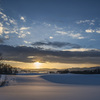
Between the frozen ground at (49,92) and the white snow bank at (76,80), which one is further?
the white snow bank at (76,80)

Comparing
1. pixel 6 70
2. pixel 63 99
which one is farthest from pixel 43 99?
pixel 6 70

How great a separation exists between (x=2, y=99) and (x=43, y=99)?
1.92 metres

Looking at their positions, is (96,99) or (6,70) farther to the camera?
(6,70)

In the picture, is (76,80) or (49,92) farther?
(76,80)

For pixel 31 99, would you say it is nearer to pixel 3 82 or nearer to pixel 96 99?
pixel 96 99

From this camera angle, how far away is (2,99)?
7480mm

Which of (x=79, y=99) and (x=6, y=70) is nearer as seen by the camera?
(x=79, y=99)

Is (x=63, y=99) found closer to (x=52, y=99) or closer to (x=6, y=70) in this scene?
(x=52, y=99)

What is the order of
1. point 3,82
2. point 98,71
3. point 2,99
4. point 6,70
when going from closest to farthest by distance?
1. point 2,99
2. point 3,82
3. point 98,71
4. point 6,70

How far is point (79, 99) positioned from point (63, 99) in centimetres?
77

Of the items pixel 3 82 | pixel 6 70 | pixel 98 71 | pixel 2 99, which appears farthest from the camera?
pixel 6 70

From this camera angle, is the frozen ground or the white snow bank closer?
the frozen ground

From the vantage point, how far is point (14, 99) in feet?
24.8

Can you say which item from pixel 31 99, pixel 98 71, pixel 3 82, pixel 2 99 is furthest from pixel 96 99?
pixel 98 71
